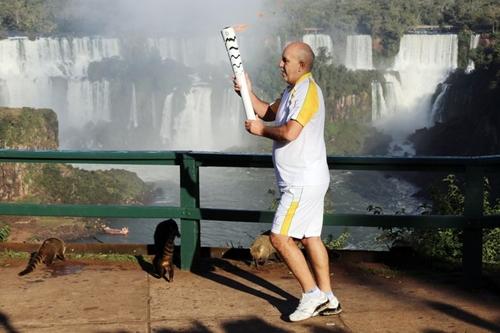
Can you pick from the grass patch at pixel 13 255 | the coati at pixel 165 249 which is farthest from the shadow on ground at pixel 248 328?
the grass patch at pixel 13 255

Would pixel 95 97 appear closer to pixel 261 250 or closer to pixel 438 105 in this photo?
pixel 438 105

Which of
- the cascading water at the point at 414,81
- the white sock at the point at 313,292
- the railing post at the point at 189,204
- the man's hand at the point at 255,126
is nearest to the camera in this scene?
the man's hand at the point at 255,126

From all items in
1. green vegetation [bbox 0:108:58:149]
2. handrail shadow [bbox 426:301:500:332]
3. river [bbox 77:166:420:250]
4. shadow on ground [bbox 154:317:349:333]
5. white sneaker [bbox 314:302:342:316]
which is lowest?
river [bbox 77:166:420:250]

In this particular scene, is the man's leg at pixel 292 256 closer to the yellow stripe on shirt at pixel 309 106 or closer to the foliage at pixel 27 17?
the yellow stripe on shirt at pixel 309 106

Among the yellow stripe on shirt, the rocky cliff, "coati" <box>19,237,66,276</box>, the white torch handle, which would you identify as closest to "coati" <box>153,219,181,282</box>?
"coati" <box>19,237,66,276</box>

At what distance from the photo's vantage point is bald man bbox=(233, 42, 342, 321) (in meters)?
4.15

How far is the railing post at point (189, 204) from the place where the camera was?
17.6ft

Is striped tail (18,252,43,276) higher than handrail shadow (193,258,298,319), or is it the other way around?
striped tail (18,252,43,276)

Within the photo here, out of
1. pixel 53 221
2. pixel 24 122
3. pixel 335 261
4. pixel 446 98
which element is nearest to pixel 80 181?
pixel 24 122

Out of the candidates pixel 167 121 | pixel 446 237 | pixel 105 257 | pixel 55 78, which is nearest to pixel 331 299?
pixel 105 257

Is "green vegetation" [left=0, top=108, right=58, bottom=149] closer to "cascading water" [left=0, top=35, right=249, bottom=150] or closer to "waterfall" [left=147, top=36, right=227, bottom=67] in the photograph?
"cascading water" [left=0, top=35, right=249, bottom=150]

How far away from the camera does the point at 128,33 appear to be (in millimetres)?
82375

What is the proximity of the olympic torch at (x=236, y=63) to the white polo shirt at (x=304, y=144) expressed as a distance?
20 cm

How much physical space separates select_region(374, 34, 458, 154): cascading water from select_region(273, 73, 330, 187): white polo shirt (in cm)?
6165
